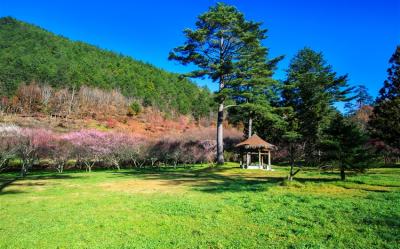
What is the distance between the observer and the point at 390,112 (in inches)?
1105

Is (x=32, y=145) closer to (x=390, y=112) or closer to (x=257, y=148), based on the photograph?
(x=257, y=148)

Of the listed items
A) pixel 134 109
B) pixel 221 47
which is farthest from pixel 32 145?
pixel 134 109

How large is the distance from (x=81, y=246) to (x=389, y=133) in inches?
1140

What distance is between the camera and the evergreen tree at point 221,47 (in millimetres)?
26938

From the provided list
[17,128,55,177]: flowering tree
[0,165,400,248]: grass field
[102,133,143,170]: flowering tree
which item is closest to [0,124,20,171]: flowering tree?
[17,128,55,177]: flowering tree

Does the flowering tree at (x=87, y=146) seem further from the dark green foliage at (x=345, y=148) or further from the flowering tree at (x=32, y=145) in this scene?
the dark green foliage at (x=345, y=148)

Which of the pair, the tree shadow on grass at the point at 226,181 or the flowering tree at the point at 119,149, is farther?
the flowering tree at the point at 119,149

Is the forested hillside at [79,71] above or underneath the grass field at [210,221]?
above

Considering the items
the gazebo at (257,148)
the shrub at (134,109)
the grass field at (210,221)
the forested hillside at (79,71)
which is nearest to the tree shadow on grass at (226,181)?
the grass field at (210,221)

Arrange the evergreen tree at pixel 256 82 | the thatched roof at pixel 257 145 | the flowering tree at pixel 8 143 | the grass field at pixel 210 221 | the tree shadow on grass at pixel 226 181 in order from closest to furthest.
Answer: the grass field at pixel 210 221, the tree shadow on grass at pixel 226 181, the flowering tree at pixel 8 143, the evergreen tree at pixel 256 82, the thatched roof at pixel 257 145

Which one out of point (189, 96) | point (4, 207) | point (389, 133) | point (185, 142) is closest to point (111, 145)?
point (185, 142)

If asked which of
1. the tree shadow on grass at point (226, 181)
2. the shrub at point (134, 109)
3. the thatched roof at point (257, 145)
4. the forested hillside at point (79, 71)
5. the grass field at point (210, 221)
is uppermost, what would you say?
the forested hillside at point (79, 71)

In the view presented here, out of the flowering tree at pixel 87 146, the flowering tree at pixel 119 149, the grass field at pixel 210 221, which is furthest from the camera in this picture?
the flowering tree at pixel 119 149

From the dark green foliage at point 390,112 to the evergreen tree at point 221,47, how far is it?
12241mm
